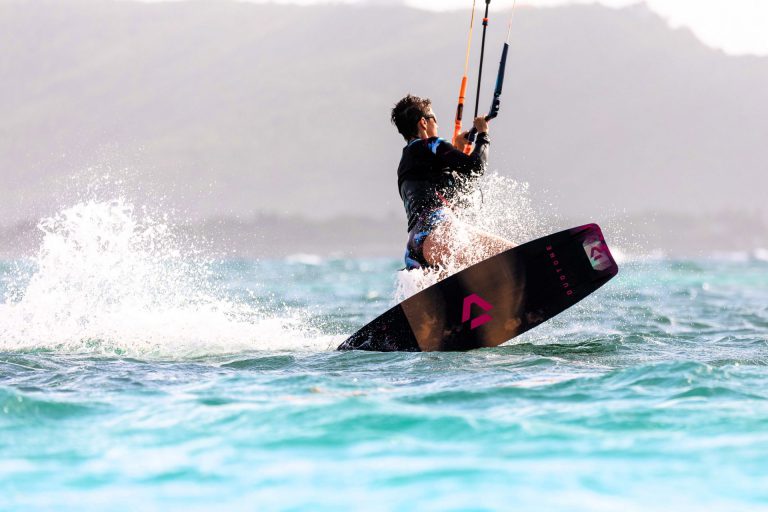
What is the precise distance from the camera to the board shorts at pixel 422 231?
764 centimetres

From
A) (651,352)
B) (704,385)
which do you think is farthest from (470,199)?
(704,385)

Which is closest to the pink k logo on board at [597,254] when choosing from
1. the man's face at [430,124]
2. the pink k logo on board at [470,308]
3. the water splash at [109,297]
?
the pink k logo on board at [470,308]

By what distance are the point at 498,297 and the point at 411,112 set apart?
1.69 metres

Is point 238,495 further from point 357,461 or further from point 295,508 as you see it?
point 357,461

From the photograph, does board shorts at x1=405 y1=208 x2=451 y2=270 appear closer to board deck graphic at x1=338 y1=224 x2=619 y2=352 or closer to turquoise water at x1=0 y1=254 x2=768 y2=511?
board deck graphic at x1=338 y1=224 x2=619 y2=352

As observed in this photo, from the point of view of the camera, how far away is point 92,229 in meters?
9.72

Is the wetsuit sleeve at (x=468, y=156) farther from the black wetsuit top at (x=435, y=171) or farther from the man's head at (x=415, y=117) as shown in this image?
the man's head at (x=415, y=117)

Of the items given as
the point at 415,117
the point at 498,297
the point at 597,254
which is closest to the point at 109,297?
the point at 415,117

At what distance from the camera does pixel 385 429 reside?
16.0ft

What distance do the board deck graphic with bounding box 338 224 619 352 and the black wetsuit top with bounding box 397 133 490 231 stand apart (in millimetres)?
640

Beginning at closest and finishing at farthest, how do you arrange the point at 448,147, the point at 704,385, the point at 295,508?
the point at 295,508, the point at 704,385, the point at 448,147

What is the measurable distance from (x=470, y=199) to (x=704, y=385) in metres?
2.76

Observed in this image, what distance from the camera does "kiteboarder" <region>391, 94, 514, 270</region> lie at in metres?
7.54

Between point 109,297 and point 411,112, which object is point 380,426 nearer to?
point 411,112
